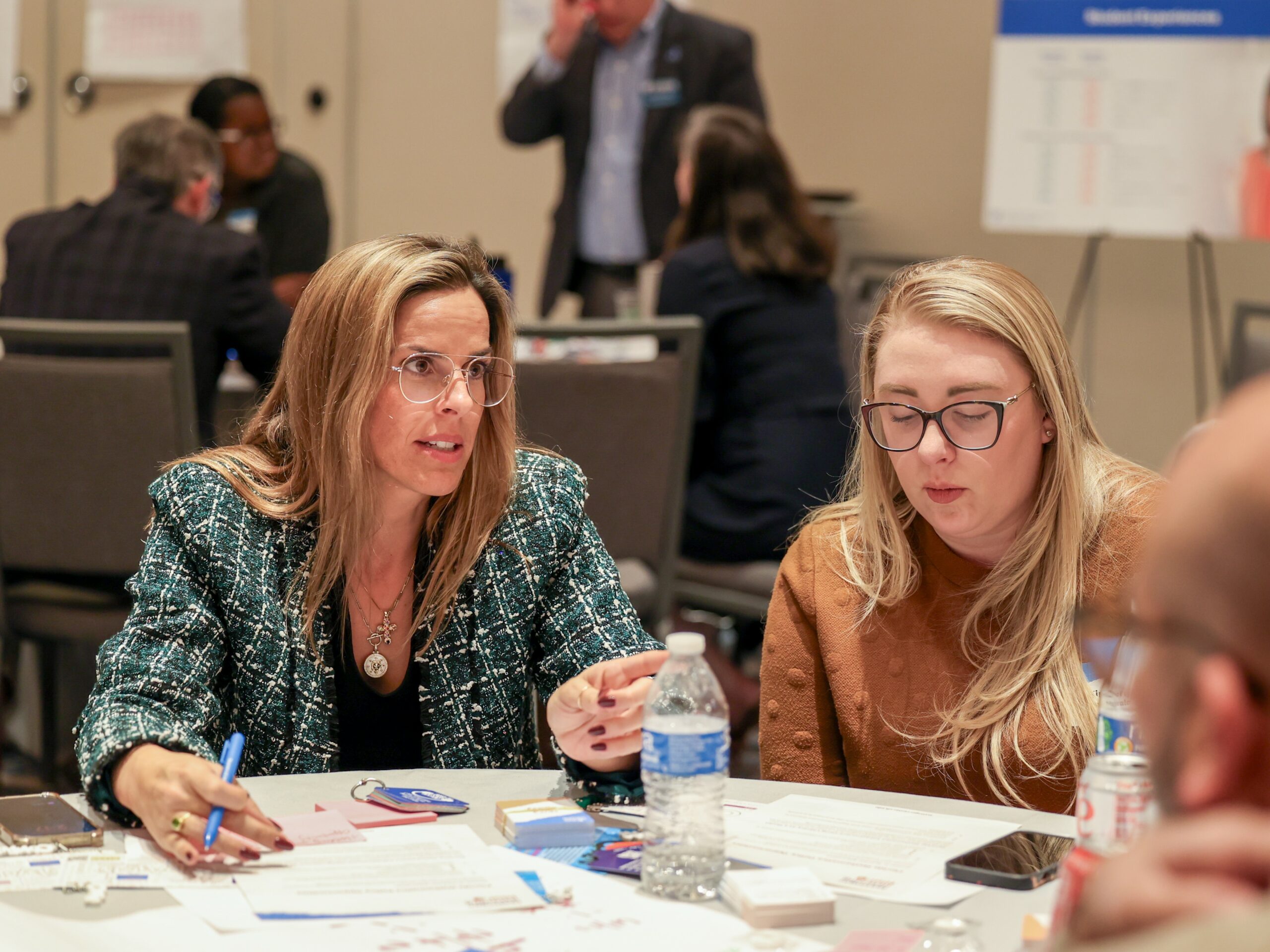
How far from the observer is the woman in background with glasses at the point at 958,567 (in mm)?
1696

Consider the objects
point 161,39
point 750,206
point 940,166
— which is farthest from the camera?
point 161,39

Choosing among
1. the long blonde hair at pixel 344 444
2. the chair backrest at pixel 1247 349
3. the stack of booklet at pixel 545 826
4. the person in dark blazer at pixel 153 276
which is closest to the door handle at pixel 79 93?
the person in dark blazer at pixel 153 276

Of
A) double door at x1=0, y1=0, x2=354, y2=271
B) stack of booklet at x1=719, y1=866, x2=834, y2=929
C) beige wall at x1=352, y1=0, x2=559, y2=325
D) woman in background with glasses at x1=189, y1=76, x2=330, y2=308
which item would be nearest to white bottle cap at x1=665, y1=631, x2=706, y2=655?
stack of booklet at x1=719, y1=866, x2=834, y2=929

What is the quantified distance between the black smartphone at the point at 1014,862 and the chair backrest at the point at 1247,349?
2042 millimetres

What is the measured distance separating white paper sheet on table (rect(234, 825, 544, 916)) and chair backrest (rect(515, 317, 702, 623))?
154cm

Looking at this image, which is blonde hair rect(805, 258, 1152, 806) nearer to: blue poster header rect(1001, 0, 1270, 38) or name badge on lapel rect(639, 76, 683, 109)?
blue poster header rect(1001, 0, 1270, 38)

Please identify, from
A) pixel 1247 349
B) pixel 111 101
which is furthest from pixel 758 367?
pixel 111 101

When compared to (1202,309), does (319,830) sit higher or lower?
lower

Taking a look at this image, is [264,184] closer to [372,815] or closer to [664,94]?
[664,94]

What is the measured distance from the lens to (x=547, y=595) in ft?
6.00

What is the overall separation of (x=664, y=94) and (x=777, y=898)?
425cm

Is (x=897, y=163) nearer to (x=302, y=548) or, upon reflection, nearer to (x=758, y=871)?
(x=302, y=548)

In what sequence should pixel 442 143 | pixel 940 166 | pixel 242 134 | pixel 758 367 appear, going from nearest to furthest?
1. pixel 758 367
2. pixel 242 134
3. pixel 940 166
4. pixel 442 143

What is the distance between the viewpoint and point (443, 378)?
181 cm
